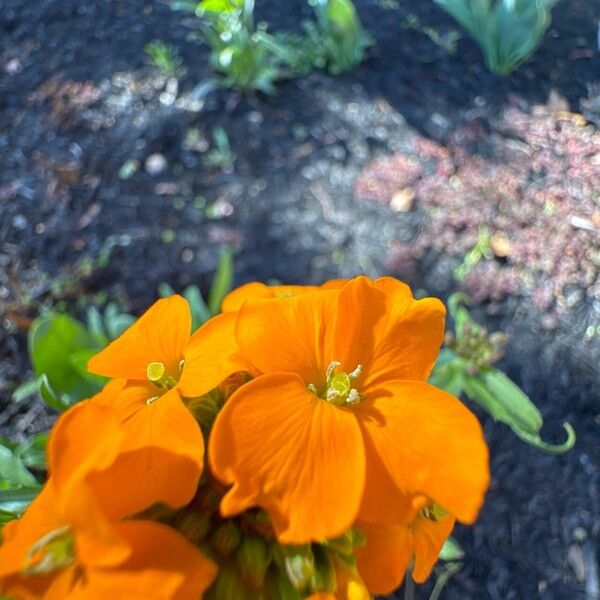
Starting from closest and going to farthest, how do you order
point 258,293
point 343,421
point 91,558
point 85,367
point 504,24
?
point 91,558 → point 343,421 → point 258,293 → point 85,367 → point 504,24

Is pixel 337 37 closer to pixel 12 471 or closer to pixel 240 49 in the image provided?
pixel 240 49

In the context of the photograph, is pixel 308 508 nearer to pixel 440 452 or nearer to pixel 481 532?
pixel 440 452

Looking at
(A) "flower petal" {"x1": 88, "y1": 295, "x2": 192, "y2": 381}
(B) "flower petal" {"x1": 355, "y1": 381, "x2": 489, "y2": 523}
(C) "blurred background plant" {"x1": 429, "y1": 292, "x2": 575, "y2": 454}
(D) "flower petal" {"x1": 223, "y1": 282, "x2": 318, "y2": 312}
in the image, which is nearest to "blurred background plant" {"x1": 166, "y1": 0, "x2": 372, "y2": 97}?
(C) "blurred background plant" {"x1": 429, "y1": 292, "x2": 575, "y2": 454}

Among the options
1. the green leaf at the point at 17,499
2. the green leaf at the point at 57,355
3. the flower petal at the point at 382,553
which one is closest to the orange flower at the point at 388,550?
the flower petal at the point at 382,553

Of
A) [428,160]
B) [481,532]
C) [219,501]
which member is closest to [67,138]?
[428,160]

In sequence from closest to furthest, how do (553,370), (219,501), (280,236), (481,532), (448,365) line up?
(219,501), (448,365), (481,532), (553,370), (280,236)

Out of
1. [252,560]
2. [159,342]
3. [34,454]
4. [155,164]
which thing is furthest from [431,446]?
[155,164]
